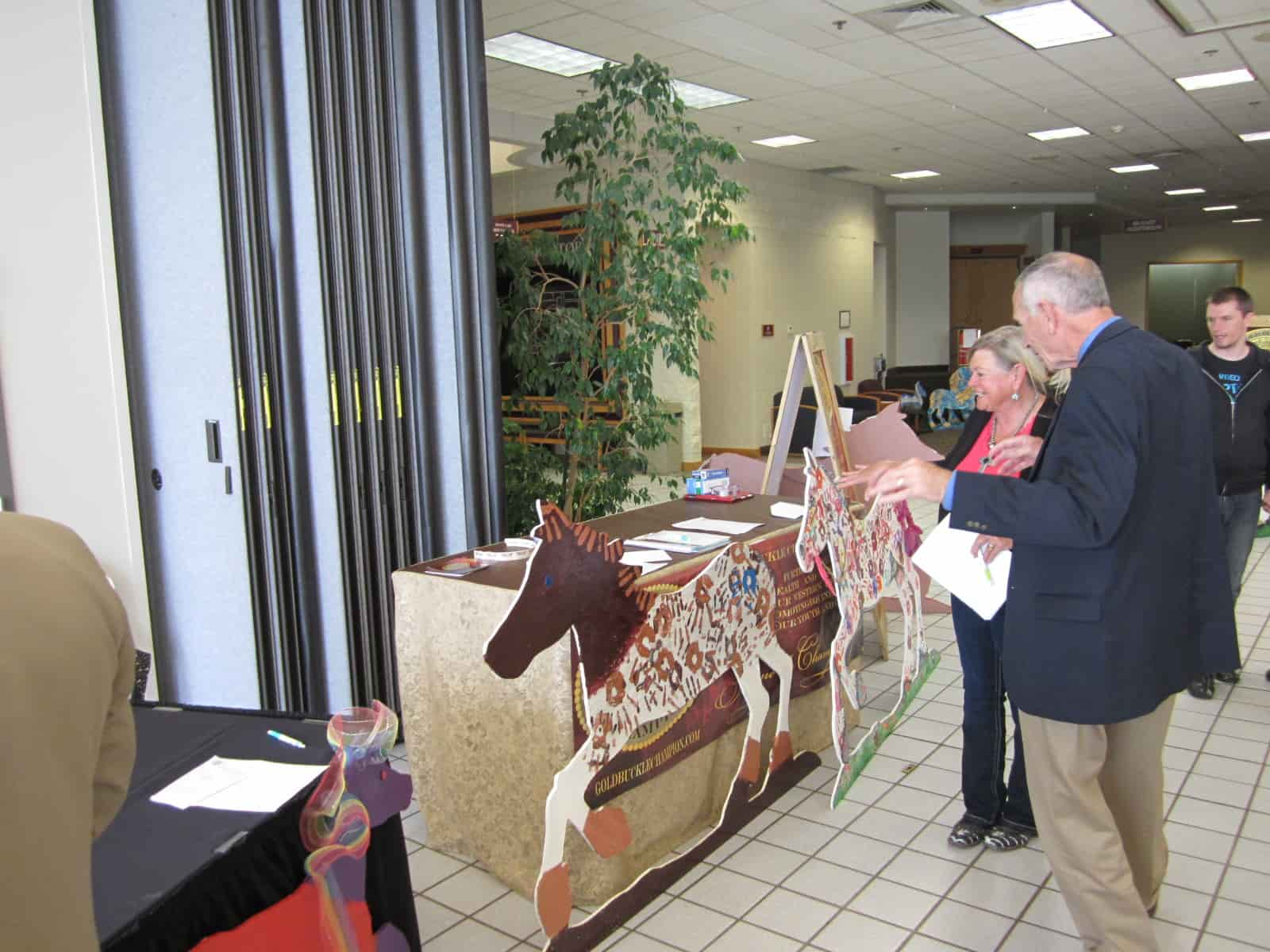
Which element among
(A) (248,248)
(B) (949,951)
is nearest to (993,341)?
(B) (949,951)

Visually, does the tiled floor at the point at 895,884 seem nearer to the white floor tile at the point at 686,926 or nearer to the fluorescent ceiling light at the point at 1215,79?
the white floor tile at the point at 686,926

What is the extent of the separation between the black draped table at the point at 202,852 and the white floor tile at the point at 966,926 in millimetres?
1408

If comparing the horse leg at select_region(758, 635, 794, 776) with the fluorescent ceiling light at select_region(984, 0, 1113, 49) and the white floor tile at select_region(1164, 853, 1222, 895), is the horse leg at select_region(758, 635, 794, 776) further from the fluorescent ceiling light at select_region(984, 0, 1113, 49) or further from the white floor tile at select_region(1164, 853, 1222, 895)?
the fluorescent ceiling light at select_region(984, 0, 1113, 49)

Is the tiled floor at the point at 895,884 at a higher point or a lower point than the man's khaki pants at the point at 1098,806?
lower

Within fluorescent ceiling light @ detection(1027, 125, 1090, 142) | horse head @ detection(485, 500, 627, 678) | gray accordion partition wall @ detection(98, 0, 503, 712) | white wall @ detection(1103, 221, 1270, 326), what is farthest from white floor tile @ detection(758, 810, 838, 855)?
white wall @ detection(1103, 221, 1270, 326)

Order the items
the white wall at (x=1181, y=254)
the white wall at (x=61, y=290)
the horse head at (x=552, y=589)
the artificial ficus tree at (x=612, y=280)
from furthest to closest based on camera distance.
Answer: the white wall at (x=1181, y=254)
the artificial ficus tree at (x=612, y=280)
the white wall at (x=61, y=290)
the horse head at (x=552, y=589)

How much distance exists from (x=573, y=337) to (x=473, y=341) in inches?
39.3

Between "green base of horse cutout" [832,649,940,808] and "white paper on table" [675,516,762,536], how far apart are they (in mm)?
830

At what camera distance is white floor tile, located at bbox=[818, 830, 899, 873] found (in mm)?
3123

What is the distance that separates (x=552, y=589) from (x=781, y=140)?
31.7ft

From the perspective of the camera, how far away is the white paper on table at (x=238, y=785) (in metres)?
1.94

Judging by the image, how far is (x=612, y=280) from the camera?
5102 millimetres

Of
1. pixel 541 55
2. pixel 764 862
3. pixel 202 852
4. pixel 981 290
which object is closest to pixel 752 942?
pixel 764 862

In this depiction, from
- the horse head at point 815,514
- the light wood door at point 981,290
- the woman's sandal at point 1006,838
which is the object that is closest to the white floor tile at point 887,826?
the woman's sandal at point 1006,838
